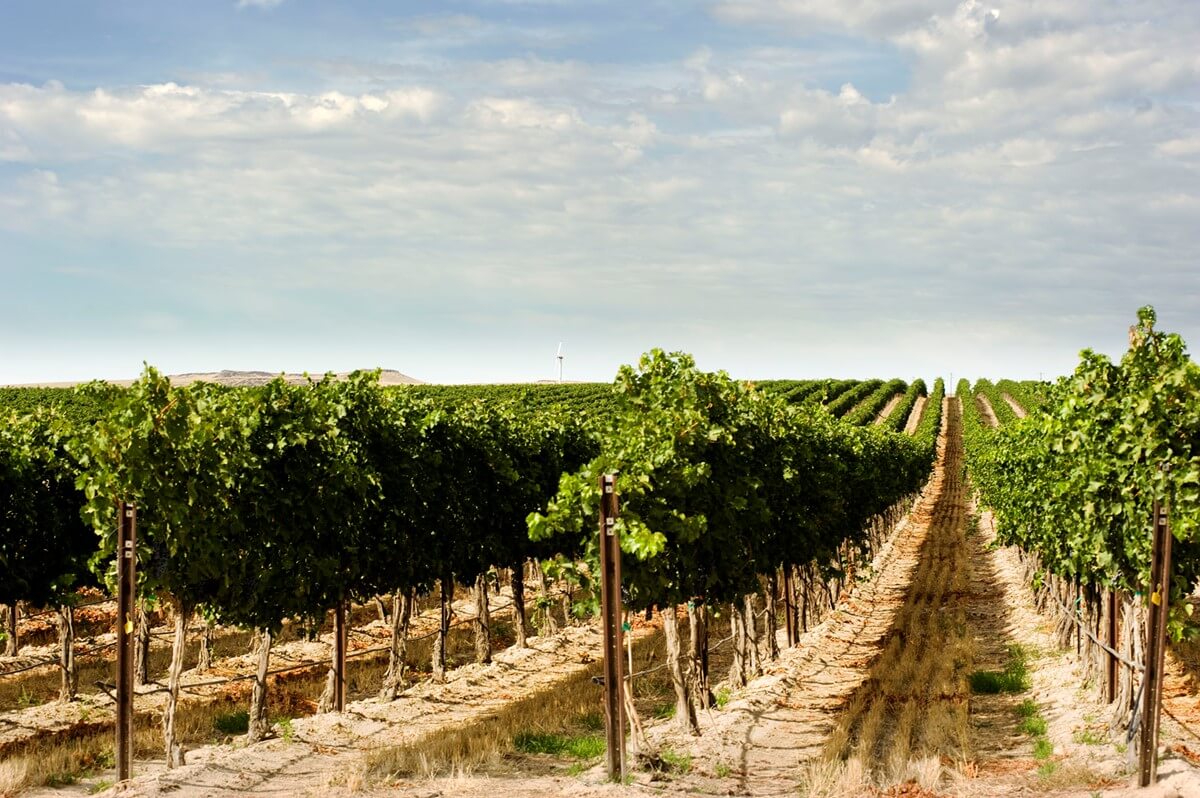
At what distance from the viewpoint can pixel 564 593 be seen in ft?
102

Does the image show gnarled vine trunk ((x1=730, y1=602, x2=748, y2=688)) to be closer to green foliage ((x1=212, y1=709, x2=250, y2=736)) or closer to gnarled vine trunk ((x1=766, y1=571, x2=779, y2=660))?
gnarled vine trunk ((x1=766, y1=571, x2=779, y2=660))

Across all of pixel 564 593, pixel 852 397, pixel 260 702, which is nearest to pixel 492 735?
pixel 260 702

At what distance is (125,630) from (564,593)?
17.8 meters

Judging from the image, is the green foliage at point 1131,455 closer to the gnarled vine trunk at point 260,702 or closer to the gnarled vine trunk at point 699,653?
the gnarled vine trunk at point 699,653

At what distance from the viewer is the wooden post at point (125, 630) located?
46.5 feet

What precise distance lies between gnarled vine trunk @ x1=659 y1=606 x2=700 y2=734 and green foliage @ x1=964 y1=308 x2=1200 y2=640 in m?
6.15

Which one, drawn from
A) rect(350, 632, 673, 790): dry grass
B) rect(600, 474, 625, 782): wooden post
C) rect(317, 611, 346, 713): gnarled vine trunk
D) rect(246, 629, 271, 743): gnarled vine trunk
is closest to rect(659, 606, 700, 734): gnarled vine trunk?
rect(600, 474, 625, 782): wooden post

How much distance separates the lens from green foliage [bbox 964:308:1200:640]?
15.0 m

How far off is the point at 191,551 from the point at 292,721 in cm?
536

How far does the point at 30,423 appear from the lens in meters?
24.2

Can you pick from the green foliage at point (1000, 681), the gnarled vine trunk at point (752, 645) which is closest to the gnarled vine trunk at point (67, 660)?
the gnarled vine trunk at point (752, 645)

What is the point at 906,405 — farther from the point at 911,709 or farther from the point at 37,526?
the point at 37,526

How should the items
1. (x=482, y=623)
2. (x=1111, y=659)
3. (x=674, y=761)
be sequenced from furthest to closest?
1. (x=482, y=623)
2. (x=1111, y=659)
3. (x=674, y=761)

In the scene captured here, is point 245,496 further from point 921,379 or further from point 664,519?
point 921,379
